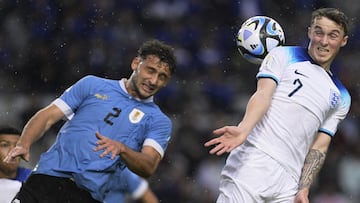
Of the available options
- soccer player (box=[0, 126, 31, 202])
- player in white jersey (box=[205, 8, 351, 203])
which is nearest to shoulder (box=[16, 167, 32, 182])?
soccer player (box=[0, 126, 31, 202])

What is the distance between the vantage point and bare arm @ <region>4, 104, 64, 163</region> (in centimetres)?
604

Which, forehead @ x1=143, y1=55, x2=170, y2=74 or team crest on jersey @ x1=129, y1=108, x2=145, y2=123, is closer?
team crest on jersey @ x1=129, y1=108, x2=145, y2=123

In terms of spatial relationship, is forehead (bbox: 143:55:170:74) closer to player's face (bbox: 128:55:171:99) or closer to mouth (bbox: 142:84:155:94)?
player's face (bbox: 128:55:171:99)

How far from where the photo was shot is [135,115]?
6.58 metres

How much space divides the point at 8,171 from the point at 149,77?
150 centimetres

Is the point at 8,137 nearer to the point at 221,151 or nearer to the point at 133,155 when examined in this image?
the point at 133,155

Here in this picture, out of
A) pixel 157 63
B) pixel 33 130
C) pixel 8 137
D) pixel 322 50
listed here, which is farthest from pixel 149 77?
pixel 8 137

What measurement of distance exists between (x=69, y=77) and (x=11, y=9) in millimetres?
1568

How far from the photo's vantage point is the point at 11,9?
43.6 ft

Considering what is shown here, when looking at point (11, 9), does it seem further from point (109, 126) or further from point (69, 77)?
point (109, 126)

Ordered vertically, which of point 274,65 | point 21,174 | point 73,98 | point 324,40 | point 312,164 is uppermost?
point 324,40

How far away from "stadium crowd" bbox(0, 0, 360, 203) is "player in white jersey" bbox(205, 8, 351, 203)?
4.84 meters

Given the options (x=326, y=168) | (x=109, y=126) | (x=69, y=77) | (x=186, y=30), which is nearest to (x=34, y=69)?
(x=69, y=77)

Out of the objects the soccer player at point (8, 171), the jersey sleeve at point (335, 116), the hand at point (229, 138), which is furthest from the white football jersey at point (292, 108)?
the soccer player at point (8, 171)
